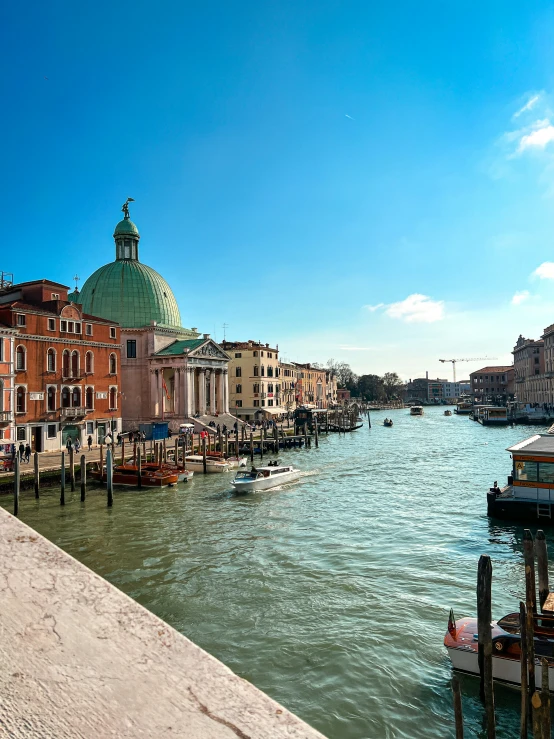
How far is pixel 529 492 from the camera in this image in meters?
18.9

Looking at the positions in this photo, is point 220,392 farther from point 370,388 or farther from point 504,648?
point 370,388

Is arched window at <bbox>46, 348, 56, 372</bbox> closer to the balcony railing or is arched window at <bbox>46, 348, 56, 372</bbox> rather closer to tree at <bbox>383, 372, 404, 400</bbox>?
the balcony railing

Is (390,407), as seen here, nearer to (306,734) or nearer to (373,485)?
(373,485)

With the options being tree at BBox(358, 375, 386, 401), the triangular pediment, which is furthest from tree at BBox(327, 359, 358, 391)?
the triangular pediment

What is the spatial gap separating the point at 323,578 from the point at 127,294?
46.8 m

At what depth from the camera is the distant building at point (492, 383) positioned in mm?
134750

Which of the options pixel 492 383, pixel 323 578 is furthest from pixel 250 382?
pixel 492 383

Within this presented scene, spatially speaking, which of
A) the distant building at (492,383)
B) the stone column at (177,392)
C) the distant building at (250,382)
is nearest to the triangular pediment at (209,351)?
the stone column at (177,392)

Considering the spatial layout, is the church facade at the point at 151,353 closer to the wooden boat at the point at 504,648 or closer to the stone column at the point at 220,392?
the stone column at the point at 220,392

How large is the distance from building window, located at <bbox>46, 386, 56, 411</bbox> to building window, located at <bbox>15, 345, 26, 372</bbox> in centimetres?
245

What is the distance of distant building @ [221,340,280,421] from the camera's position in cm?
7094

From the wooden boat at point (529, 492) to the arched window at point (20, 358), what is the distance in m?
27.5

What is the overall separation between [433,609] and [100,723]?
974 cm

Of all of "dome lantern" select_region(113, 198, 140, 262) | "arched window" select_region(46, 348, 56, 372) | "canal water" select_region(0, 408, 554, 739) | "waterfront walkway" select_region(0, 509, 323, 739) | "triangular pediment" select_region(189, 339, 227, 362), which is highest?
"dome lantern" select_region(113, 198, 140, 262)
